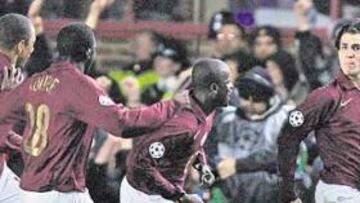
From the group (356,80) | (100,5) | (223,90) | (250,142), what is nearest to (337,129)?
(356,80)

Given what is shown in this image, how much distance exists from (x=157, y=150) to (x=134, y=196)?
0.46 m

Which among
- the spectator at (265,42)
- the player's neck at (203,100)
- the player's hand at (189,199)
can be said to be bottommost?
the spectator at (265,42)

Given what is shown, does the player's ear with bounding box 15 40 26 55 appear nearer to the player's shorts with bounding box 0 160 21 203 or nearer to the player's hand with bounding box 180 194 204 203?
the player's shorts with bounding box 0 160 21 203

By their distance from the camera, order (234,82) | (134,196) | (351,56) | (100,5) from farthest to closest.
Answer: (100,5)
(234,82)
(134,196)
(351,56)

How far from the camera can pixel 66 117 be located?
9352mm

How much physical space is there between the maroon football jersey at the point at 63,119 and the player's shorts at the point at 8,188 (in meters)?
0.79

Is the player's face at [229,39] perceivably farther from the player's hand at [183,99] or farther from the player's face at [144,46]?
the player's hand at [183,99]

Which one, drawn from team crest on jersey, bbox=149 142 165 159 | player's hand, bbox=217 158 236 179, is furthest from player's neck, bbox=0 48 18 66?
player's hand, bbox=217 158 236 179

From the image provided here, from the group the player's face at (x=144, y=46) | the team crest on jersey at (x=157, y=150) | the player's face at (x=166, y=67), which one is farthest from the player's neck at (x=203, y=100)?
the player's face at (x=144, y=46)

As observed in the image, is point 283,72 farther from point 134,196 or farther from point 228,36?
point 134,196

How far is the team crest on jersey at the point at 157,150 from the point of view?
31.8ft

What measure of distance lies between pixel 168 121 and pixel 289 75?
3.69 m

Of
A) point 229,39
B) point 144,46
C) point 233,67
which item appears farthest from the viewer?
point 144,46

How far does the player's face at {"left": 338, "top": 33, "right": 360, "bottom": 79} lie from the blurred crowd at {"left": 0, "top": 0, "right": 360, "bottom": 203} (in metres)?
1.86
